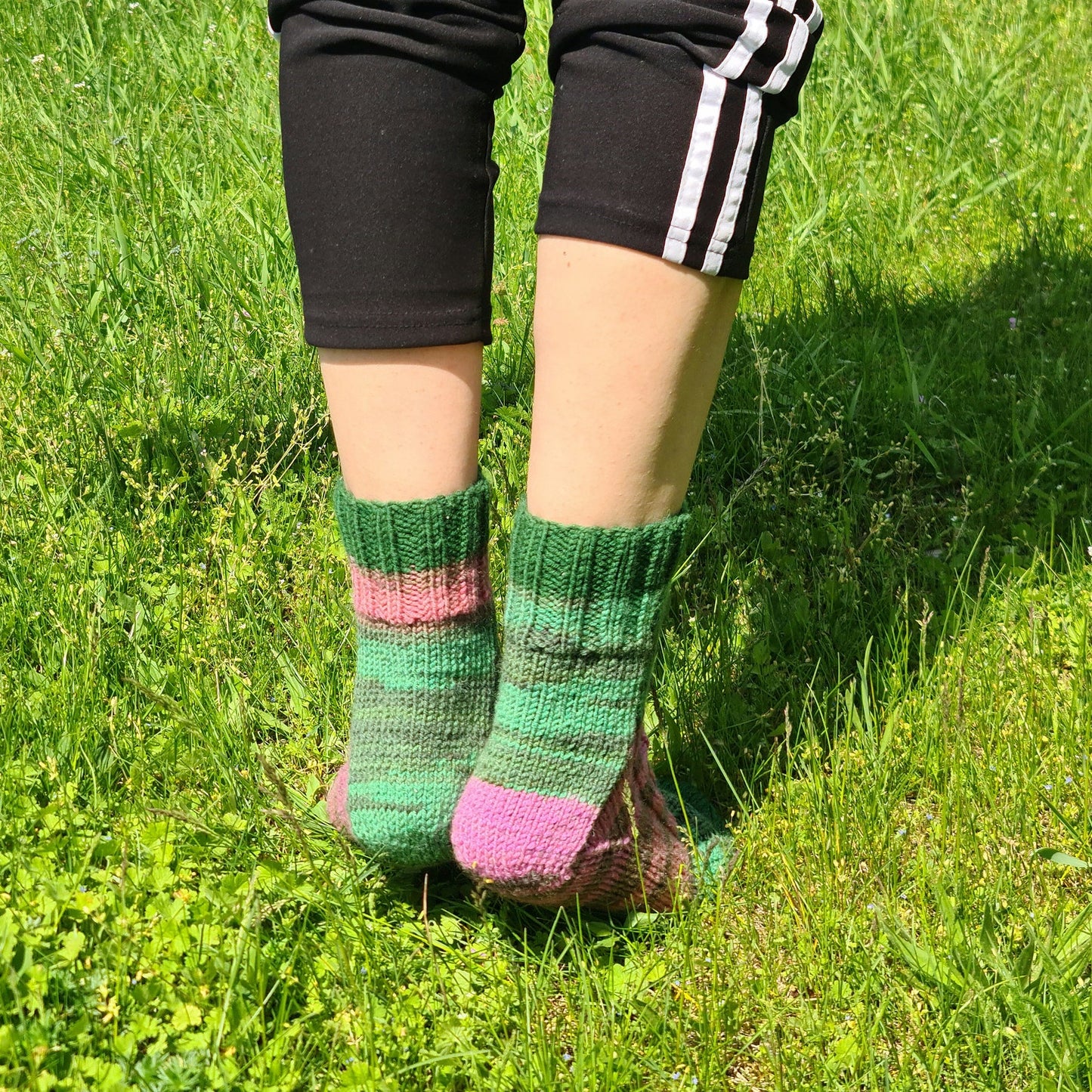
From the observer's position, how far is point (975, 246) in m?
3.04

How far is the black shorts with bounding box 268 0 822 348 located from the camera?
1115 mm

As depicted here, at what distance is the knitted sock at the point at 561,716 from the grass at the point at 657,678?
0.44ft

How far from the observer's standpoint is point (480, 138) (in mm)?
1288

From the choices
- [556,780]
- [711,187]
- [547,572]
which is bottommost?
[556,780]

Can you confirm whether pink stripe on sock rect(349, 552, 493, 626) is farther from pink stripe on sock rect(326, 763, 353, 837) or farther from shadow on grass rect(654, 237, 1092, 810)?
shadow on grass rect(654, 237, 1092, 810)

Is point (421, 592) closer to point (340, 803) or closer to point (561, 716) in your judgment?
point (561, 716)

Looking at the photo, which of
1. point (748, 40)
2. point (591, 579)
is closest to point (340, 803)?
point (591, 579)

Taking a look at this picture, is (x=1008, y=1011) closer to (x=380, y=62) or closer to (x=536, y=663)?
(x=536, y=663)

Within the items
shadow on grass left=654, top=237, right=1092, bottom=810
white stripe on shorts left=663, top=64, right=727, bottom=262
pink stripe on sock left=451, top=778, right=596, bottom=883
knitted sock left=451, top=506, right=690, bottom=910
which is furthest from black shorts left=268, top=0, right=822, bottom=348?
shadow on grass left=654, top=237, right=1092, bottom=810

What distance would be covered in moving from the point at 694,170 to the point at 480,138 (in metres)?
0.28

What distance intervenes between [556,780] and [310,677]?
1.92 feet

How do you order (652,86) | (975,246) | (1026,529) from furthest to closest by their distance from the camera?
1. (975,246)
2. (1026,529)
3. (652,86)

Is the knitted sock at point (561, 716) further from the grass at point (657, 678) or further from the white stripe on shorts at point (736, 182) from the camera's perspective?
the white stripe on shorts at point (736, 182)

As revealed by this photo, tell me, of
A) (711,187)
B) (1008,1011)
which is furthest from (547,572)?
(1008,1011)
